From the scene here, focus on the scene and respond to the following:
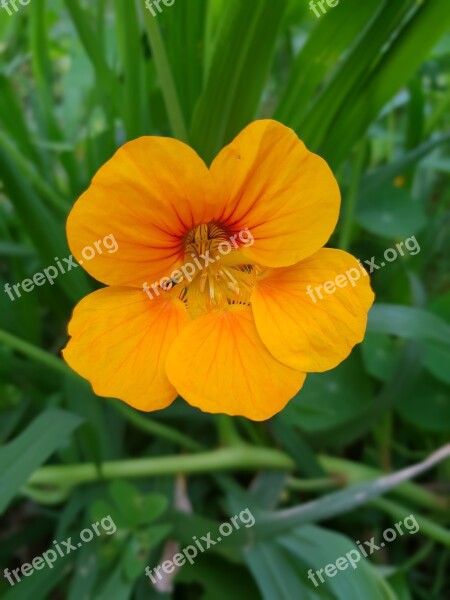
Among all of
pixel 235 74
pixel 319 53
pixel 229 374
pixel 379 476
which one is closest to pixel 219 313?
pixel 229 374

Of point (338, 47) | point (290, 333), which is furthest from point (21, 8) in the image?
point (290, 333)

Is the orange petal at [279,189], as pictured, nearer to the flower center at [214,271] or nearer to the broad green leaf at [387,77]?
the flower center at [214,271]

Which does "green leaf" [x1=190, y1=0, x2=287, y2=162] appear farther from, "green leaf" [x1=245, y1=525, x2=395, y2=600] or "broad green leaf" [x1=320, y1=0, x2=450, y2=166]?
"green leaf" [x1=245, y1=525, x2=395, y2=600]

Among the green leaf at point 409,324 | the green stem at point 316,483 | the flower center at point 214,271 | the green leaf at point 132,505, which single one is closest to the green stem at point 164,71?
the flower center at point 214,271

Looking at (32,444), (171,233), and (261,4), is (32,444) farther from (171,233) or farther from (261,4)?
(261,4)

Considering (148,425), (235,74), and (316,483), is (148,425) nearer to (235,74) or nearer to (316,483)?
(316,483)

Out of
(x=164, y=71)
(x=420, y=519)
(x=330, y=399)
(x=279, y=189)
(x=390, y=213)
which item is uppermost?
(x=164, y=71)
